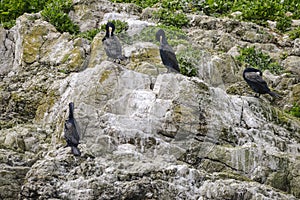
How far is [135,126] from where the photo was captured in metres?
13.2

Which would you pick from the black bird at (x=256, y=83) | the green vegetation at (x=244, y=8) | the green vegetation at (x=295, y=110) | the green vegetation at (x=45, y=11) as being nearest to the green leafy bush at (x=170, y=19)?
the green vegetation at (x=244, y=8)

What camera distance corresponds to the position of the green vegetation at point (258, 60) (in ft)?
59.2

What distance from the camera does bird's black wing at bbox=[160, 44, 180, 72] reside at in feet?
47.7

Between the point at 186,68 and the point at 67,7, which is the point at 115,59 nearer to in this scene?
the point at 186,68

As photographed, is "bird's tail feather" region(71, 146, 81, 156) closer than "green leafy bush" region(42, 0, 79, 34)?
Yes

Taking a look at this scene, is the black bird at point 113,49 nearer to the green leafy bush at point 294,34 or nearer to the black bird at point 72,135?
the black bird at point 72,135

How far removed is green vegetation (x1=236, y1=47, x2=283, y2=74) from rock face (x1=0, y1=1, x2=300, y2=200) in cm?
79

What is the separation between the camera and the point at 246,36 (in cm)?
1991

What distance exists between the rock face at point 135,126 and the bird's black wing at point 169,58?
350mm

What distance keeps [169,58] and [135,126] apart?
2.20m

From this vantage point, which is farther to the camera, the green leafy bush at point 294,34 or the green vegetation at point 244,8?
the green vegetation at point 244,8

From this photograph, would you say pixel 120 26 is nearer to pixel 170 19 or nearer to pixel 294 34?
pixel 170 19

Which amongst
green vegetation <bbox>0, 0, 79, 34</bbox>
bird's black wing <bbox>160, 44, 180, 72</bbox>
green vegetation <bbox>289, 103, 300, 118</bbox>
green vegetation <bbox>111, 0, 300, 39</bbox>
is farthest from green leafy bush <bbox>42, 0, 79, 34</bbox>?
green vegetation <bbox>289, 103, 300, 118</bbox>

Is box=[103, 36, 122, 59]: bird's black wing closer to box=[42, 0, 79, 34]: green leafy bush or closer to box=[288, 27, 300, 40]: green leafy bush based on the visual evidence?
box=[42, 0, 79, 34]: green leafy bush
